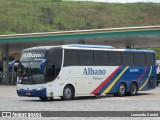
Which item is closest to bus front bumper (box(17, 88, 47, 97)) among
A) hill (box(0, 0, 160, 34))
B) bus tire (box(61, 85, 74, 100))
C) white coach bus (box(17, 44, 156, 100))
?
white coach bus (box(17, 44, 156, 100))

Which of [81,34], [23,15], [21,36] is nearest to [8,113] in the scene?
[81,34]

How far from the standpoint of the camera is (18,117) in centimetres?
1414

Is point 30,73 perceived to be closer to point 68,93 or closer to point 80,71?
point 68,93

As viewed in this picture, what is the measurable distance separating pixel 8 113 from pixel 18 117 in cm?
124

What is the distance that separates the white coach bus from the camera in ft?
74.9

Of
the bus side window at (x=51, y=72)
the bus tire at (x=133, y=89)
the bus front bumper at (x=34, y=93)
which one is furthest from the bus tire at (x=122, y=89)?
the bus front bumper at (x=34, y=93)

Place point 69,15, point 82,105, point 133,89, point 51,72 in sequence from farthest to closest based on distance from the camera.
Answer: point 69,15, point 133,89, point 51,72, point 82,105

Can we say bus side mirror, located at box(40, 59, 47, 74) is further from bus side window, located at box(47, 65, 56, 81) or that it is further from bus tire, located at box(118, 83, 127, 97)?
bus tire, located at box(118, 83, 127, 97)

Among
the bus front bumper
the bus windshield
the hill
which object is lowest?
the bus front bumper

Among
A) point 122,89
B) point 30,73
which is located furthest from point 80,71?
point 122,89

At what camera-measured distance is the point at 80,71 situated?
24.5m

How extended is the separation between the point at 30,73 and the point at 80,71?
289cm

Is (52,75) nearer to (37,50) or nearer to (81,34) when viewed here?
(37,50)

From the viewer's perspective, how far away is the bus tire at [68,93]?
23.6 metres
